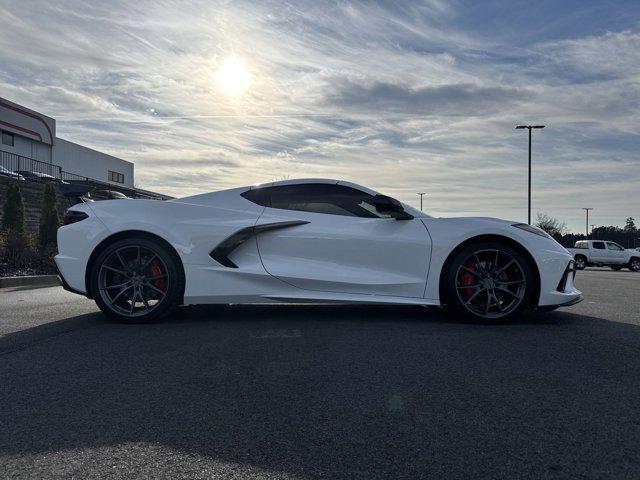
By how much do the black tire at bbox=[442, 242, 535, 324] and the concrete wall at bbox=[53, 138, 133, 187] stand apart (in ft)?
131

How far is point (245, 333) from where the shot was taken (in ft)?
14.4

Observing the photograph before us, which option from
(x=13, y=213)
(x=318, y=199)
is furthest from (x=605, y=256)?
(x=318, y=199)

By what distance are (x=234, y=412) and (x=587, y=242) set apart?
111ft

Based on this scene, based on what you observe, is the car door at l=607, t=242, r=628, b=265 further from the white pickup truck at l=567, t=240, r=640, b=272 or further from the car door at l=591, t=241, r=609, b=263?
the car door at l=591, t=241, r=609, b=263

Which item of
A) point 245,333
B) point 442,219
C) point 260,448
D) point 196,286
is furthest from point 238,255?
point 260,448

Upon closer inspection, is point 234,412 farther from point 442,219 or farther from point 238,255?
point 442,219

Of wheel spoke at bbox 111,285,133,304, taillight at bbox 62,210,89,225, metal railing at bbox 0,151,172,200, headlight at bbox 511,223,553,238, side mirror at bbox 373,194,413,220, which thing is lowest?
wheel spoke at bbox 111,285,133,304

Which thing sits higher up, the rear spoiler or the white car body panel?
the rear spoiler

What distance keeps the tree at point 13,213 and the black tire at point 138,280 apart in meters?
Result: 11.0

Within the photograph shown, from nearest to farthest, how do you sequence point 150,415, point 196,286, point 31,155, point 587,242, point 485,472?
point 485,472 → point 150,415 → point 196,286 → point 587,242 → point 31,155

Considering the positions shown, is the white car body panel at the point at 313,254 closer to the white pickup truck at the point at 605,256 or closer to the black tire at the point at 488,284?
the black tire at the point at 488,284

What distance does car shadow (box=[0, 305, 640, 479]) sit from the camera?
2012 millimetres

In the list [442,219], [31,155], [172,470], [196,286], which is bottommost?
[172,470]

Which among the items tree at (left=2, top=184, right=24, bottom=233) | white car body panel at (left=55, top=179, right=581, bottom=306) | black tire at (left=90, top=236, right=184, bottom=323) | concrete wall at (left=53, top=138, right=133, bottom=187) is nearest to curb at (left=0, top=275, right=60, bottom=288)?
tree at (left=2, top=184, right=24, bottom=233)
